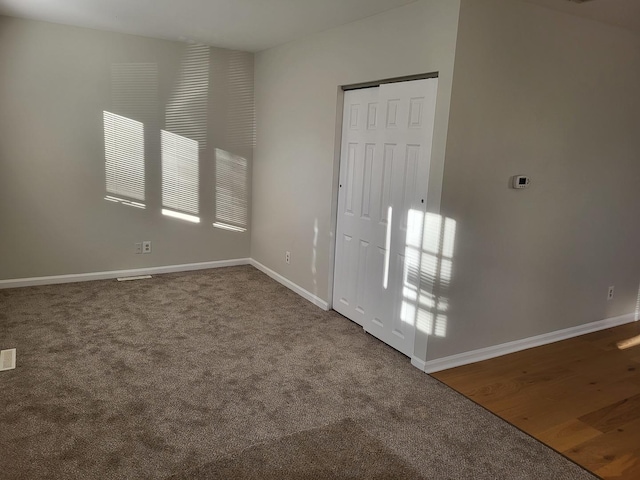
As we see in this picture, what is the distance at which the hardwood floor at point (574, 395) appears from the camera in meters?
2.46

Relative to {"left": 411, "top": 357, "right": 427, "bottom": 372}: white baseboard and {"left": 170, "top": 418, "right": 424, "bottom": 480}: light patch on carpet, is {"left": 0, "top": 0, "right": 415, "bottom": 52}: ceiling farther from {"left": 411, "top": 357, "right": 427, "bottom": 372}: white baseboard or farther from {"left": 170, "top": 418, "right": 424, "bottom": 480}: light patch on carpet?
{"left": 170, "top": 418, "right": 424, "bottom": 480}: light patch on carpet

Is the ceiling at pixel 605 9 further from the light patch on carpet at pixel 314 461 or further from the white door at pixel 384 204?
the light patch on carpet at pixel 314 461

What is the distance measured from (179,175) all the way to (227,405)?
3.12 metres

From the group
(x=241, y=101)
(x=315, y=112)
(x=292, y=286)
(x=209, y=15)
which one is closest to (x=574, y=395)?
(x=292, y=286)

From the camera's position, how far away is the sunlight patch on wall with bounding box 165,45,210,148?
4988mm

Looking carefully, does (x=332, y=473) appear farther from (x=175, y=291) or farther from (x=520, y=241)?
(x=175, y=291)

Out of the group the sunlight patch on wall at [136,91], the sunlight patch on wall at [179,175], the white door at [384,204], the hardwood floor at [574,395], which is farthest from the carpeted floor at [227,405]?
the sunlight patch on wall at [136,91]

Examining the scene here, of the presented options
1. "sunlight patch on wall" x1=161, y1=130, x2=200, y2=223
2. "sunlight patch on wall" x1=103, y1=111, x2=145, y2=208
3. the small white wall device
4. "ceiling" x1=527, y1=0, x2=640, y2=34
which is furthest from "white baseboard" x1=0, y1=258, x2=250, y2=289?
"ceiling" x1=527, y1=0, x2=640, y2=34

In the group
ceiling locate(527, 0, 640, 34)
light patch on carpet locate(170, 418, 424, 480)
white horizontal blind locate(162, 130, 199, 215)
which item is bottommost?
light patch on carpet locate(170, 418, 424, 480)

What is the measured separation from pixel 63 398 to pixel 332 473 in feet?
5.31

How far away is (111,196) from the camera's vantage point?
4.85m

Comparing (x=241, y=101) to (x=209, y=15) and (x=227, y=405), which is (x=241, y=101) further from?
(x=227, y=405)

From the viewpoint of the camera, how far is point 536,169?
3.37m

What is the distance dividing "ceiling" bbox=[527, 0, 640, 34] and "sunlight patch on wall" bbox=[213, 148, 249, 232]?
345 centimetres
